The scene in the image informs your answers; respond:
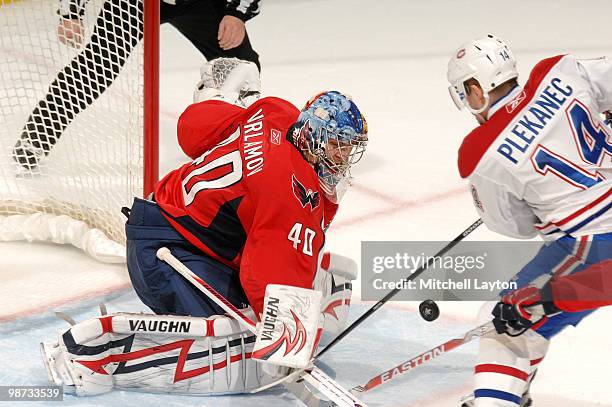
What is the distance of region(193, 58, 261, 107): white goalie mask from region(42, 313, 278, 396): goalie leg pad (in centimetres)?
81

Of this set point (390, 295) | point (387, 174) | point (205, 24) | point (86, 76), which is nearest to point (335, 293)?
point (390, 295)

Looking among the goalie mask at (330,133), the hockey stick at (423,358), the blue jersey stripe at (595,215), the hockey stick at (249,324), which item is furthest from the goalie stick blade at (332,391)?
the blue jersey stripe at (595,215)

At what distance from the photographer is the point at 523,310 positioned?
2.01 m

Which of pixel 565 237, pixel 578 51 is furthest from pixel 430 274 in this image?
pixel 578 51

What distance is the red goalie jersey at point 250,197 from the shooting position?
2188mm

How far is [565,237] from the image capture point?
2.09 metres

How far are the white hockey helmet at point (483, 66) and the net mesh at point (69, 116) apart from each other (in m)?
1.15

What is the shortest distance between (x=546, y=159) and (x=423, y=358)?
512 millimetres

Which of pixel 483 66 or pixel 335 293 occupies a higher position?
pixel 483 66

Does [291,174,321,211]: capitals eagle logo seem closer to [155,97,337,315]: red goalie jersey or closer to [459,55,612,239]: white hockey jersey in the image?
[155,97,337,315]: red goalie jersey

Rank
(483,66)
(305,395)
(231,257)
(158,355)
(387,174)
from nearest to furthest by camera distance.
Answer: (483,66) < (305,395) < (158,355) < (231,257) < (387,174)

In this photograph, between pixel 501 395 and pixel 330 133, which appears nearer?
pixel 501 395

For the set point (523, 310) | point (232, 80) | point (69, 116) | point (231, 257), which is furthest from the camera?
point (69, 116)

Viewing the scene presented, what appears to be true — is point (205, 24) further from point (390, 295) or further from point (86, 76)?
point (390, 295)
